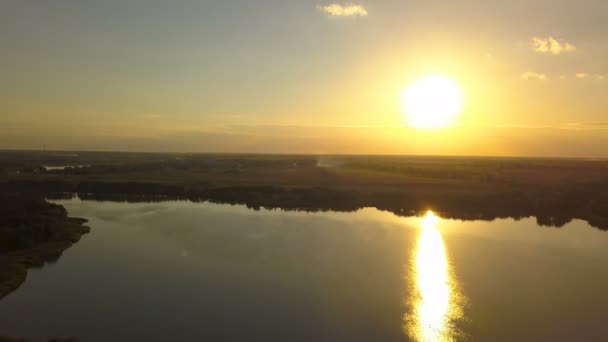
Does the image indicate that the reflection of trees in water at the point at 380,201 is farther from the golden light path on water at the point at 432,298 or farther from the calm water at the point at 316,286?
the golden light path on water at the point at 432,298

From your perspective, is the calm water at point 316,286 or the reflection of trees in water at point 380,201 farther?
the reflection of trees in water at point 380,201

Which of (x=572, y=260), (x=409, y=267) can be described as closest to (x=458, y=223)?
(x=572, y=260)

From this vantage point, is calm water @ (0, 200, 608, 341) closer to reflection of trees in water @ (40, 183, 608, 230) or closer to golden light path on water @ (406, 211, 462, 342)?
golden light path on water @ (406, 211, 462, 342)

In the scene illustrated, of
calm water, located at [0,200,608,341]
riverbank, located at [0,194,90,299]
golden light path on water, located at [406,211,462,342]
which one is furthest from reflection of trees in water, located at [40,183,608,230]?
golden light path on water, located at [406,211,462,342]

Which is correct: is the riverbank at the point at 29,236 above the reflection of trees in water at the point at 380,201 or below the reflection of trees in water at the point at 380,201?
below

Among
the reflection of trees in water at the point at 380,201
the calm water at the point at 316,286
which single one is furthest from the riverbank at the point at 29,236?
the reflection of trees in water at the point at 380,201

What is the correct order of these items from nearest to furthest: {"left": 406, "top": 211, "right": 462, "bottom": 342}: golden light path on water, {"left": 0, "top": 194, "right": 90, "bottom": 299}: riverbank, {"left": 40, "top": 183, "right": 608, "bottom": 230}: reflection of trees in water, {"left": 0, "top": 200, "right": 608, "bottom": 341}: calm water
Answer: {"left": 406, "top": 211, "right": 462, "bottom": 342}: golden light path on water → {"left": 0, "top": 200, "right": 608, "bottom": 341}: calm water → {"left": 0, "top": 194, "right": 90, "bottom": 299}: riverbank → {"left": 40, "top": 183, "right": 608, "bottom": 230}: reflection of trees in water
